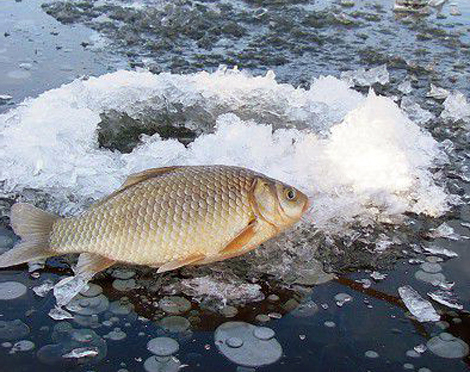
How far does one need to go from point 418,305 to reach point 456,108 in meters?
2.42

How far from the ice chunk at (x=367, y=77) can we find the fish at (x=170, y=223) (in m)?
2.84

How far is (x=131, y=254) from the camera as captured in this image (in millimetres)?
2502

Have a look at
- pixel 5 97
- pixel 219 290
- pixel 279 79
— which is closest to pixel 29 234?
pixel 219 290

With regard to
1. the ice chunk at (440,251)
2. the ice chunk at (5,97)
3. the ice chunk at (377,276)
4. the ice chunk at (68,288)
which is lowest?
the ice chunk at (440,251)

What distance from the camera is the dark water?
225 cm

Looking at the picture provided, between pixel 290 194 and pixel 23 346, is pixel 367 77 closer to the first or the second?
pixel 290 194

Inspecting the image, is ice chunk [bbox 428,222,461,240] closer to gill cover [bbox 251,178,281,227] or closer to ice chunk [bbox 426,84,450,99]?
gill cover [bbox 251,178,281,227]

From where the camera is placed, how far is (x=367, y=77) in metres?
5.22

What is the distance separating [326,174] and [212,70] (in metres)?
2.38

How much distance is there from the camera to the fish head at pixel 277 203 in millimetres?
2541

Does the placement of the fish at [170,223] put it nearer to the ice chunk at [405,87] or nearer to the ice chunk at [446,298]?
the ice chunk at [446,298]

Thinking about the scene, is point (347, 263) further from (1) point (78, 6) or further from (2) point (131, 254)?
(1) point (78, 6)

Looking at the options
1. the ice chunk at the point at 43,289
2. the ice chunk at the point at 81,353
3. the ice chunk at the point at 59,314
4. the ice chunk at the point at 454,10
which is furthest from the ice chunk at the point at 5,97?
the ice chunk at the point at 454,10

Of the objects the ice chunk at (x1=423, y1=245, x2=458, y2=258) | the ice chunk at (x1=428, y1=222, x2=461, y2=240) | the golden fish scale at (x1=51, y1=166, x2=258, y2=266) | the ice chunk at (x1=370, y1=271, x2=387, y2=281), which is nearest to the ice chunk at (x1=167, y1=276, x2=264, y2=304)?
the golden fish scale at (x1=51, y1=166, x2=258, y2=266)
